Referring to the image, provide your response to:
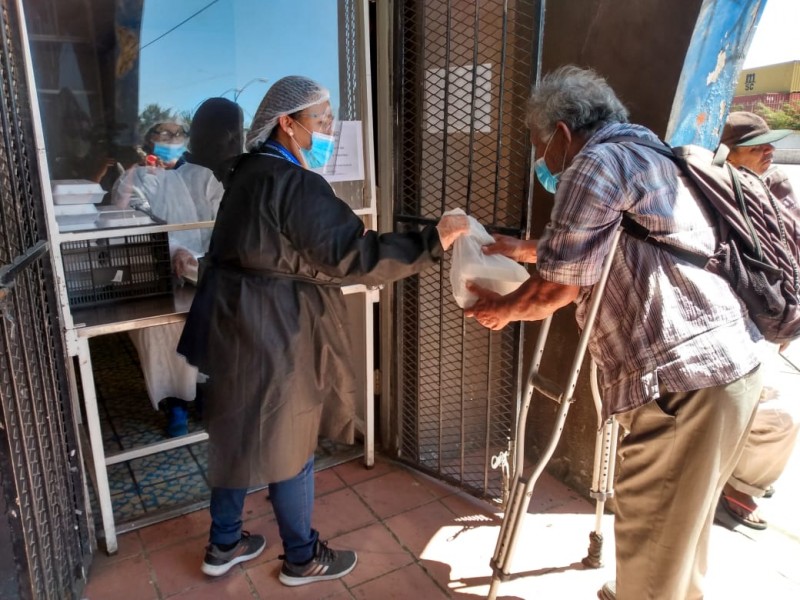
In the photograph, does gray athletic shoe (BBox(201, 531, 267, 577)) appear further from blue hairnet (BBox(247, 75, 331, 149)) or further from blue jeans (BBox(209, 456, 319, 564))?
blue hairnet (BBox(247, 75, 331, 149))

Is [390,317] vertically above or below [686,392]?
below

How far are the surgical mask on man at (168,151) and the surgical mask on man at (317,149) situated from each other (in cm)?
85

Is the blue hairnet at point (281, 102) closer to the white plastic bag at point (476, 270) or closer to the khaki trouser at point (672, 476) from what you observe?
the white plastic bag at point (476, 270)

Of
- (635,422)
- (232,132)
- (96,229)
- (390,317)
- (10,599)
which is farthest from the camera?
(390,317)

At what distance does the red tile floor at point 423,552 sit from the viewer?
245 cm

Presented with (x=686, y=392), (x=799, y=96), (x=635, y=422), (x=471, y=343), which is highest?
(x=799, y=96)

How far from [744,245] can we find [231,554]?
2252mm

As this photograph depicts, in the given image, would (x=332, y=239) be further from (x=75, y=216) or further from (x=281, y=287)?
(x=75, y=216)

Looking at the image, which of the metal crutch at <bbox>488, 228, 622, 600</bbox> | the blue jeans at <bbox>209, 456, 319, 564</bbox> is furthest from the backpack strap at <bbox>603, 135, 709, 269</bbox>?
the blue jeans at <bbox>209, 456, 319, 564</bbox>

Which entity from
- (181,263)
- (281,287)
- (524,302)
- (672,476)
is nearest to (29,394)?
(281,287)

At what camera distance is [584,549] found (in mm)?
2689

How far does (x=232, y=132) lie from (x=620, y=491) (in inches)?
89.2

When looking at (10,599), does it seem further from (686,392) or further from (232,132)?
(686,392)

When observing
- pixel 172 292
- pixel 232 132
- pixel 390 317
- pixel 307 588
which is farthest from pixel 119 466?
pixel 232 132
